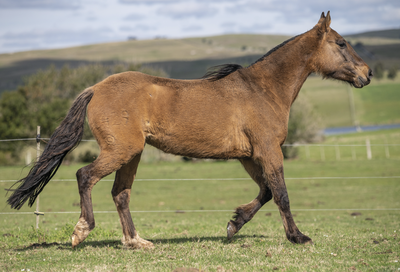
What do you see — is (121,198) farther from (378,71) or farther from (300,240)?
(378,71)

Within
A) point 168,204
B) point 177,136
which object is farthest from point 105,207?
point 177,136

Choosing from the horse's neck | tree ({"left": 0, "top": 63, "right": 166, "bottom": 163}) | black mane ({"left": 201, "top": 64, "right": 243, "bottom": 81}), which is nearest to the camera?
black mane ({"left": 201, "top": 64, "right": 243, "bottom": 81})

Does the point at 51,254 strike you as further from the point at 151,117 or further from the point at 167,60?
the point at 167,60

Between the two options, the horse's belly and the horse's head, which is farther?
the horse's head

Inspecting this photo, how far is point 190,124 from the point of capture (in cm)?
527

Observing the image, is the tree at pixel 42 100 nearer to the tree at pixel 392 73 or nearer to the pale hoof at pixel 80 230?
the pale hoof at pixel 80 230

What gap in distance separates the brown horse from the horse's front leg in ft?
0.04

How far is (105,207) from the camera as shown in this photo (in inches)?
572

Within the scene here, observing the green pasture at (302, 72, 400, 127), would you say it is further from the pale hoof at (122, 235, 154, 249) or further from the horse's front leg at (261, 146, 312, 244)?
the pale hoof at (122, 235, 154, 249)

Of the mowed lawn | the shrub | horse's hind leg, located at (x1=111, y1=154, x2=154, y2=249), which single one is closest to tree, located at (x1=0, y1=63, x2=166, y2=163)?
horse's hind leg, located at (x1=111, y1=154, x2=154, y2=249)

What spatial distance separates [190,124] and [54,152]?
1.83 m

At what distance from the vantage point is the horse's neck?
5.90 meters

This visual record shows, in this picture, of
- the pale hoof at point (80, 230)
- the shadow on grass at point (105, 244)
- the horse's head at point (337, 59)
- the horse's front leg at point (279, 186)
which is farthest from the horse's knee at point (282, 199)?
the pale hoof at point (80, 230)

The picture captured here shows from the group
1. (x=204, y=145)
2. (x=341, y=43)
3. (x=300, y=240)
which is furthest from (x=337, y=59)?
(x=300, y=240)
